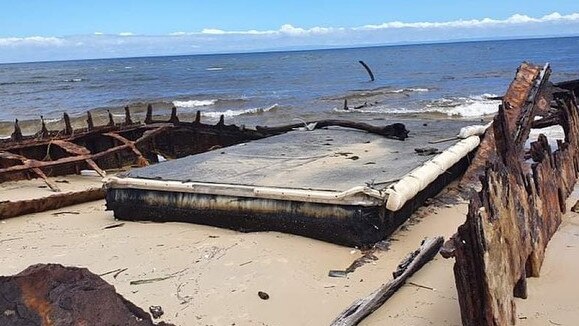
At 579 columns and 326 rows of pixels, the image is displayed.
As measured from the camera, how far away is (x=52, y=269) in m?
2.95

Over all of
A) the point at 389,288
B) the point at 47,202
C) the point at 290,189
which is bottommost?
the point at 47,202

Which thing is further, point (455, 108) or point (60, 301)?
point (455, 108)

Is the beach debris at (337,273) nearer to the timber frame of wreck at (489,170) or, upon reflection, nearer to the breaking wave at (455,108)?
the timber frame of wreck at (489,170)

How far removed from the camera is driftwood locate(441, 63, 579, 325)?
310cm

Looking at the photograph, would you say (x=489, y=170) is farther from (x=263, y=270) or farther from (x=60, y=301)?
(x=60, y=301)

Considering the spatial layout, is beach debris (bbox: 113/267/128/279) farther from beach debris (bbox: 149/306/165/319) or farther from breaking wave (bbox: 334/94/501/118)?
breaking wave (bbox: 334/94/501/118)

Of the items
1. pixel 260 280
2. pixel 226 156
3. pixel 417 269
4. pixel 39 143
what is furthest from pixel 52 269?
pixel 39 143

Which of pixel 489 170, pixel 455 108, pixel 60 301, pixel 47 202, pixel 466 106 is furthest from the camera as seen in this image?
pixel 466 106

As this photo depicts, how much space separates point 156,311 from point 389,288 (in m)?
1.64

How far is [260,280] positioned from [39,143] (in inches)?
Result: 280

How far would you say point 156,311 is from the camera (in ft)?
13.7

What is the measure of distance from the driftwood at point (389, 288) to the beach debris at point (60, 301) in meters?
1.33

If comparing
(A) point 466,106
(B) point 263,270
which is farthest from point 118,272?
(A) point 466,106

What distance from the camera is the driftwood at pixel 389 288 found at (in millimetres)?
3734
